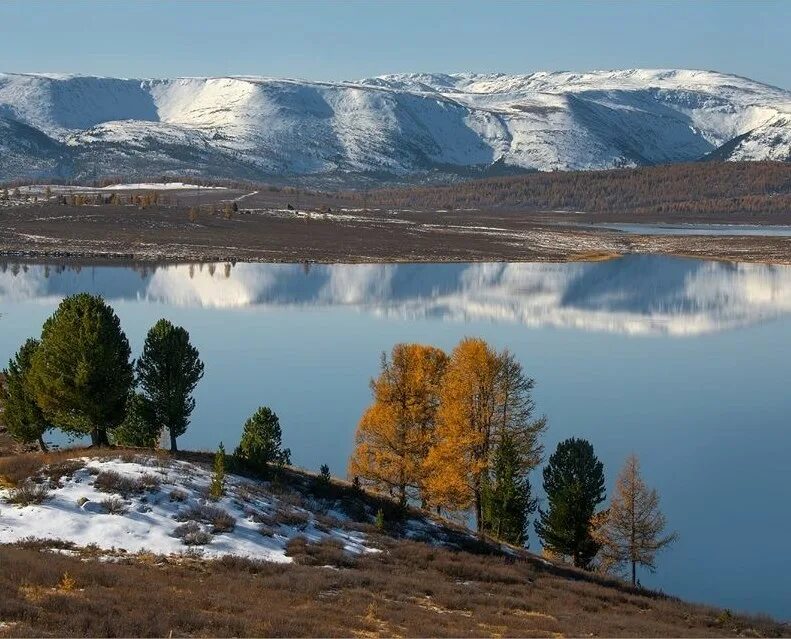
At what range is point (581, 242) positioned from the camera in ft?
552

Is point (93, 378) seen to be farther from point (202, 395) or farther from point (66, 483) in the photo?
point (202, 395)

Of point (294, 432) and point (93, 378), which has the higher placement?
point (93, 378)

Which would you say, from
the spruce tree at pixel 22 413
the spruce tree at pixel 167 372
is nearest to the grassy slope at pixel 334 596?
the spruce tree at pixel 167 372

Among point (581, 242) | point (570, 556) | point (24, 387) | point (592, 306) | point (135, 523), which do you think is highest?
point (581, 242)

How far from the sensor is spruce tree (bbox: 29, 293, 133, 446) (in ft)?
105

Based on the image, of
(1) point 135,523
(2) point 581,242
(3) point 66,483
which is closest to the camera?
(1) point 135,523

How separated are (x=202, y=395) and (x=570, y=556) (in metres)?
25.8

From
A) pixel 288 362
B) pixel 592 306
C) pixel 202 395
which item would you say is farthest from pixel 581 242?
pixel 202 395

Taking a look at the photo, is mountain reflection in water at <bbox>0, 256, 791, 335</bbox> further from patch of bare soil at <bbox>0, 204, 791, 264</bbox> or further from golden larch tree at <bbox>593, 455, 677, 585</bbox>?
golden larch tree at <bbox>593, 455, 677, 585</bbox>

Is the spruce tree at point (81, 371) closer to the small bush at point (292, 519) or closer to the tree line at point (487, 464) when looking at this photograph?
the tree line at point (487, 464)

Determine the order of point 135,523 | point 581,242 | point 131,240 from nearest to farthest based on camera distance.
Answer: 1. point 135,523
2. point 131,240
3. point 581,242

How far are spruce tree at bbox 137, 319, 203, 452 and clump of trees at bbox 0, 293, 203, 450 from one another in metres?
0.03

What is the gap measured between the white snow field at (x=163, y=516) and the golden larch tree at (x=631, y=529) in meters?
9.94

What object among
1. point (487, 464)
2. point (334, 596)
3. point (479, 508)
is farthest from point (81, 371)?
point (334, 596)
